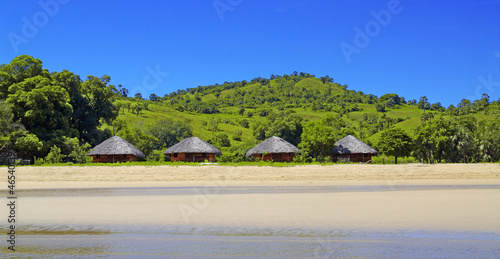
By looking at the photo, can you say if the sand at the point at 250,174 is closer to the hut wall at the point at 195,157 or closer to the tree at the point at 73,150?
the tree at the point at 73,150

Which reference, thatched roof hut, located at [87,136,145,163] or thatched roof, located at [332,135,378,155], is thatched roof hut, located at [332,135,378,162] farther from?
thatched roof hut, located at [87,136,145,163]

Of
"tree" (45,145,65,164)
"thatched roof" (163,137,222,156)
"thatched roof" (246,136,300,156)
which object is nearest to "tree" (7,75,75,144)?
"tree" (45,145,65,164)

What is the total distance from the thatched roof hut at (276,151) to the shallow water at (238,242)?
107 feet

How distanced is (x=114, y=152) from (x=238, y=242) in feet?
106

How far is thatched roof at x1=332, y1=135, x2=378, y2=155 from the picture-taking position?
145ft

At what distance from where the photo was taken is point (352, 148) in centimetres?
4472

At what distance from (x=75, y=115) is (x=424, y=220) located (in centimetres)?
4039

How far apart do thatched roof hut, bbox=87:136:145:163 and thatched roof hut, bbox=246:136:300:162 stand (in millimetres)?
13295

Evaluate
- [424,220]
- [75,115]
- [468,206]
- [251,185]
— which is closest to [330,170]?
[251,185]

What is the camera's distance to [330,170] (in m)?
28.8

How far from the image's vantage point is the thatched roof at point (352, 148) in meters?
44.3

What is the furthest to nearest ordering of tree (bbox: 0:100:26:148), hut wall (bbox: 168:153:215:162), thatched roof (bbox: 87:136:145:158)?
hut wall (bbox: 168:153:215:162) → thatched roof (bbox: 87:136:145:158) → tree (bbox: 0:100:26:148)

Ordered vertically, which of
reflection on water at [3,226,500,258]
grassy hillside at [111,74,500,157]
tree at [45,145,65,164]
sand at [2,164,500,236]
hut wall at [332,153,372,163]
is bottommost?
reflection on water at [3,226,500,258]

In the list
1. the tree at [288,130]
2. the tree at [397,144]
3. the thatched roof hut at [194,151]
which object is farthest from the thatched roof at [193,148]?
the tree at [397,144]
